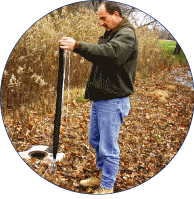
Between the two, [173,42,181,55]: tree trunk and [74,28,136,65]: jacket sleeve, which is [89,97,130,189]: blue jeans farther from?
[173,42,181,55]: tree trunk

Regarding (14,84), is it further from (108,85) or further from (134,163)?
(134,163)

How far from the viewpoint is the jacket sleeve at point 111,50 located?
1458 mm

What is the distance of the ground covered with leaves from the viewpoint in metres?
2.25

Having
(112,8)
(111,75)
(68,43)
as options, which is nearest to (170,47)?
(112,8)

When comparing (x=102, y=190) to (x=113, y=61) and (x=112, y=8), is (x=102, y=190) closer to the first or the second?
(x=113, y=61)

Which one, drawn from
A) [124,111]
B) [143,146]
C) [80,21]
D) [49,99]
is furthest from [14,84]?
[143,146]

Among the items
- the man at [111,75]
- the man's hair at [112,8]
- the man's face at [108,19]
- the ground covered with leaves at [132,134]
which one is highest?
the man's hair at [112,8]

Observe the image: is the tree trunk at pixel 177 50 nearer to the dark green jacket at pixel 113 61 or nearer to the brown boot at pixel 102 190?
the dark green jacket at pixel 113 61

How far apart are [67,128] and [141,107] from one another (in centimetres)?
108

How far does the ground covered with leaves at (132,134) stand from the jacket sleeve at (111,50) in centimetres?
108

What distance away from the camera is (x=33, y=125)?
2.43 m

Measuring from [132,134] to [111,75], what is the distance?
1.32 m

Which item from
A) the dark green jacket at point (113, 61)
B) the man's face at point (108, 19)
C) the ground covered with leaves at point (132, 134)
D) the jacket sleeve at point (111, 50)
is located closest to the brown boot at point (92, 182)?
the ground covered with leaves at point (132, 134)

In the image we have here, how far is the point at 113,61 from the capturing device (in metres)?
1.51
